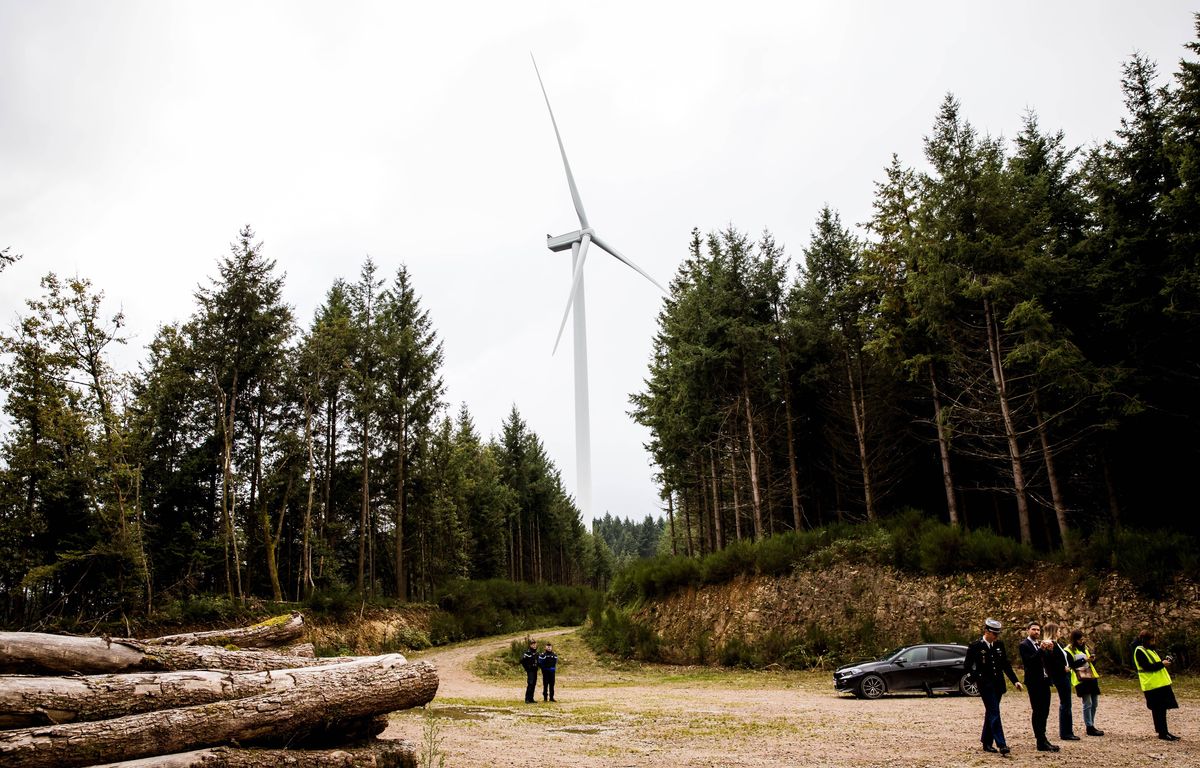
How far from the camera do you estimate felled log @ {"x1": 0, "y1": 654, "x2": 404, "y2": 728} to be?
5.73 m

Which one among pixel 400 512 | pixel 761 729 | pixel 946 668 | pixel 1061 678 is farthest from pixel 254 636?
pixel 400 512

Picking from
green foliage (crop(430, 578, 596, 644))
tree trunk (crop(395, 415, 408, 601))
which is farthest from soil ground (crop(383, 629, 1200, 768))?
green foliage (crop(430, 578, 596, 644))

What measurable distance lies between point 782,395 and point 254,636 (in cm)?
2632

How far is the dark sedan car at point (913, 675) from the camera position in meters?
16.7

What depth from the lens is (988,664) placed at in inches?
358

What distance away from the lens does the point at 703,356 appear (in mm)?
30016

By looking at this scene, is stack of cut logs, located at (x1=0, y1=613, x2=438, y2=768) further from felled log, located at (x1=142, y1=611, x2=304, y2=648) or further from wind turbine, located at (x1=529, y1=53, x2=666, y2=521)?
wind turbine, located at (x1=529, y1=53, x2=666, y2=521)

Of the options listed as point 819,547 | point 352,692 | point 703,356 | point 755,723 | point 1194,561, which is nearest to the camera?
point 352,692

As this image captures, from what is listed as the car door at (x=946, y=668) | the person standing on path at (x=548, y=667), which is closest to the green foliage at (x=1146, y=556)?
the car door at (x=946, y=668)

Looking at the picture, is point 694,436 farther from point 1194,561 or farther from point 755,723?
point 755,723

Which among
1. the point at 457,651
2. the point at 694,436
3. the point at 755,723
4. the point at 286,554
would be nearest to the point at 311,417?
the point at 286,554

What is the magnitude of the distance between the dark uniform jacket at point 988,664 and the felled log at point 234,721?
757cm

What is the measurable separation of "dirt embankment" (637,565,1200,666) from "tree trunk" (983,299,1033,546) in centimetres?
173

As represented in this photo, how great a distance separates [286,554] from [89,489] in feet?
55.2
